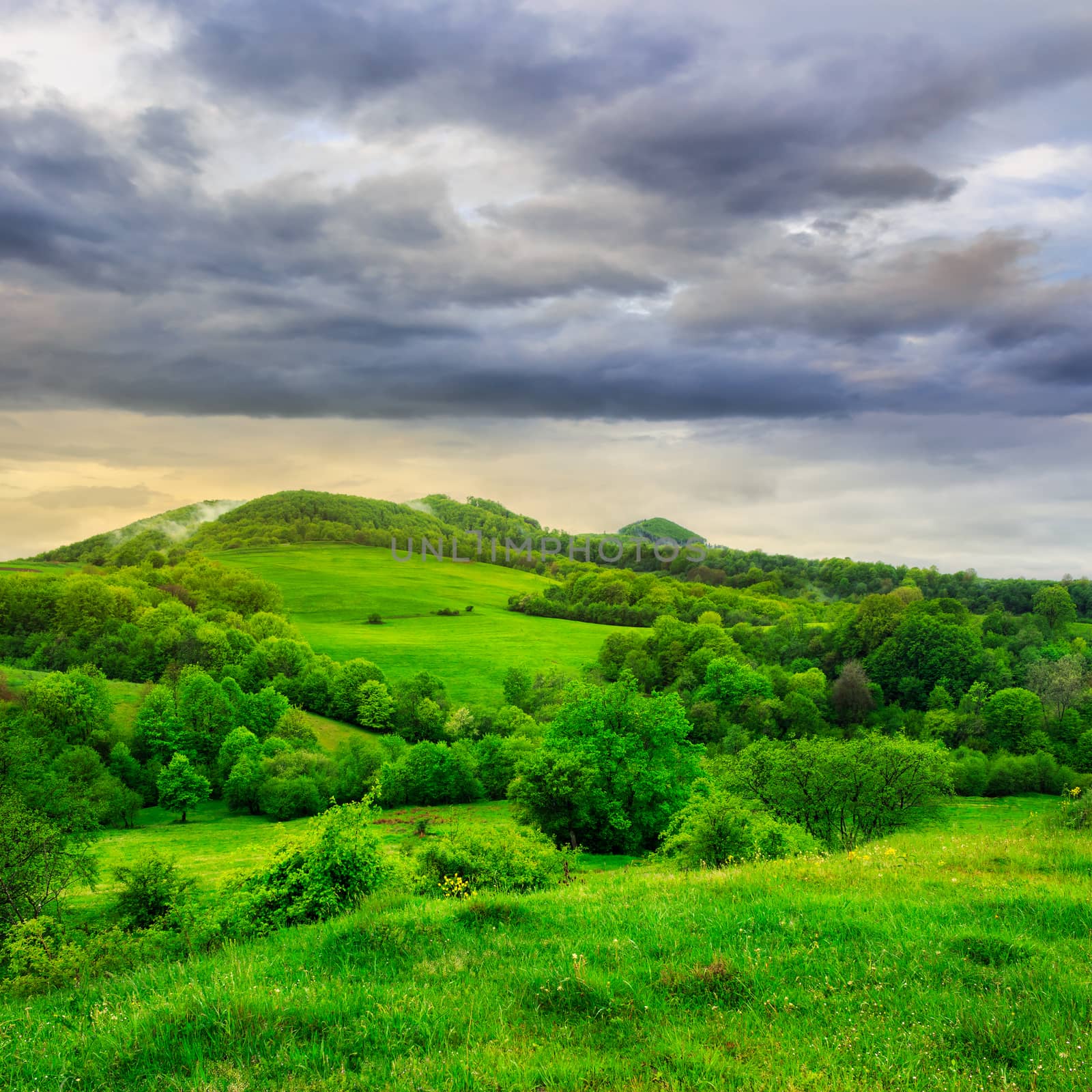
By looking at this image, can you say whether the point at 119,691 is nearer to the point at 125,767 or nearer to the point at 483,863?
the point at 125,767

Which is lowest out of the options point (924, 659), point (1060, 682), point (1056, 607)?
point (1060, 682)

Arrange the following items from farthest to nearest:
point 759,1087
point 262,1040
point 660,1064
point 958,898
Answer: point 958,898
point 262,1040
point 660,1064
point 759,1087

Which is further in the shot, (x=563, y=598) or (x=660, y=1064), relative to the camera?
(x=563, y=598)

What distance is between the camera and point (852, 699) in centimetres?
10150

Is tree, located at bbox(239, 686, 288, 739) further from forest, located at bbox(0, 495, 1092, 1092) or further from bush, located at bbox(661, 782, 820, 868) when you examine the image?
bush, located at bbox(661, 782, 820, 868)

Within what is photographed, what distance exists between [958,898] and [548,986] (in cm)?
678

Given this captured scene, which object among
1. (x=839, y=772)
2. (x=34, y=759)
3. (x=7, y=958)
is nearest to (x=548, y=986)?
(x=7, y=958)

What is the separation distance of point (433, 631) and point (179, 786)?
74.3m

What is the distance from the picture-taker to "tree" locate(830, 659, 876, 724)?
332ft

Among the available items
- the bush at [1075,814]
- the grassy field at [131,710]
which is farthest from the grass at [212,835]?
the bush at [1075,814]

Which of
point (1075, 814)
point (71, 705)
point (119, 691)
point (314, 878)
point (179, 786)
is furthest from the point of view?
point (119, 691)

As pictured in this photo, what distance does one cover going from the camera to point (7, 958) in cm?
2747

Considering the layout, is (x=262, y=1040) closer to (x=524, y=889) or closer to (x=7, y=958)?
(x=524, y=889)

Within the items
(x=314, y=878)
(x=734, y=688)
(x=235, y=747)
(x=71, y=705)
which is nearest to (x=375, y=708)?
(x=235, y=747)
